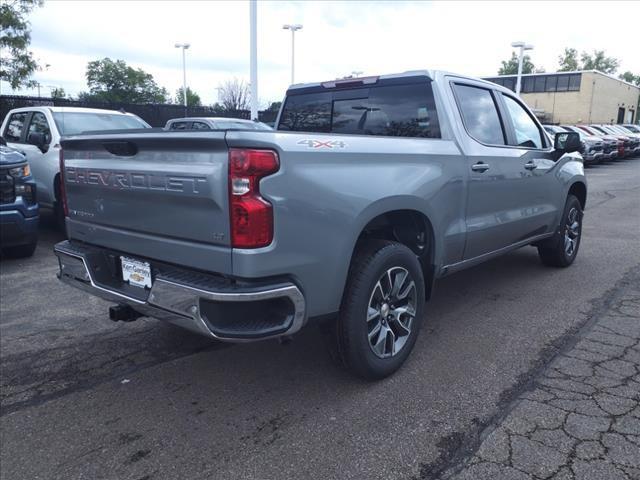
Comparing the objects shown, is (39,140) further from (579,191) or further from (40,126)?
(579,191)

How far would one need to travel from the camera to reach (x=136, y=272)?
3.18 m

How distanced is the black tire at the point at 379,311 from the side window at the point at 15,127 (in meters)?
7.50

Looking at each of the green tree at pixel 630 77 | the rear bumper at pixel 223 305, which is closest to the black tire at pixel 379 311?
the rear bumper at pixel 223 305

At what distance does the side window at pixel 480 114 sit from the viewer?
4.33m

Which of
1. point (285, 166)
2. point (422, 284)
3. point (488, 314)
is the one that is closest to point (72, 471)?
point (285, 166)

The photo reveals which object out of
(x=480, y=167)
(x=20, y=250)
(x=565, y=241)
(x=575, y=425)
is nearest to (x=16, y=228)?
(x=20, y=250)

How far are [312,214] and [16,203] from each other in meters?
4.70

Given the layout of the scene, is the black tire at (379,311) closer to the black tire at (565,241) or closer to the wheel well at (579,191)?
the black tire at (565,241)

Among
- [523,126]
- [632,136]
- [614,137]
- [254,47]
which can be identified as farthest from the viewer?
[632,136]

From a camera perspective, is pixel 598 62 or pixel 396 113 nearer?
pixel 396 113

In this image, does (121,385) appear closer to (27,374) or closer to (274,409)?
(27,374)

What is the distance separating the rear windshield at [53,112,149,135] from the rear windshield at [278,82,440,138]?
3.88m

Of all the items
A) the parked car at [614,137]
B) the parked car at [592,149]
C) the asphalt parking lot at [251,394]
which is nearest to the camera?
the asphalt parking lot at [251,394]

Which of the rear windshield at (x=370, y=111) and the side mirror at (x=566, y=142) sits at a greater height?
the rear windshield at (x=370, y=111)
